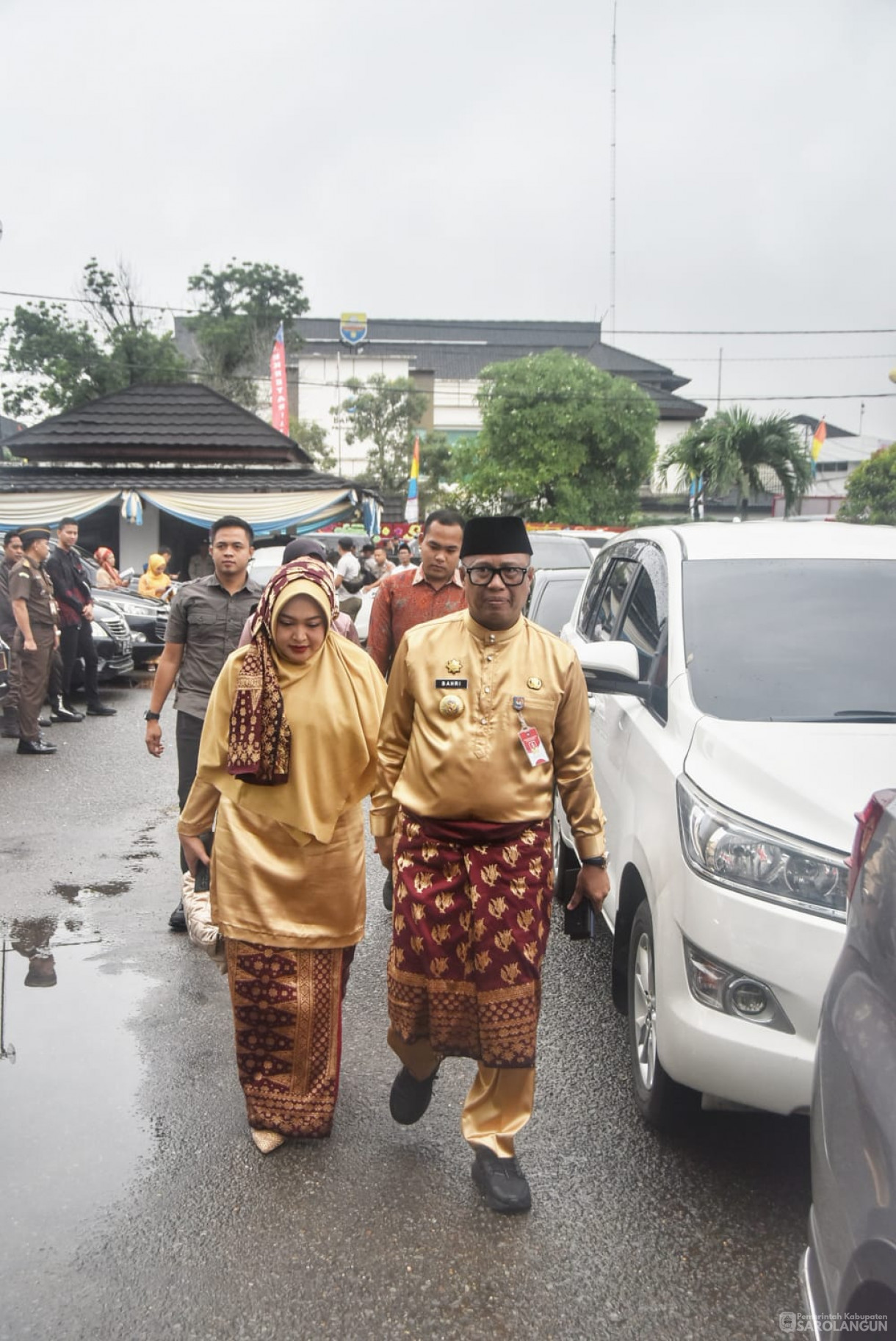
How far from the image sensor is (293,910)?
3648 millimetres

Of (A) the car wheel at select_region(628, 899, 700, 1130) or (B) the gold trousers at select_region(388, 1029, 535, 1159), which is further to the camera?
(A) the car wheel at select_region(628, 899, 700, 1130)

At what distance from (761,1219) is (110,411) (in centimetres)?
2416

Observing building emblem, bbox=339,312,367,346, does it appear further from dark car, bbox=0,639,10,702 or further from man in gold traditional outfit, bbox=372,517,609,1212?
man in gold traditional outfit, bbox=372,517,609,1212

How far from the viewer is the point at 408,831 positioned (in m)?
3.43

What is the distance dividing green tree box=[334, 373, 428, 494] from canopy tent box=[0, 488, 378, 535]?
106 feet

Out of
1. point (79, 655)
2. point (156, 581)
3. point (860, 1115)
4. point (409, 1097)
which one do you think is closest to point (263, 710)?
point (409, 1097)

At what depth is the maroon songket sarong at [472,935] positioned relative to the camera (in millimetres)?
3289

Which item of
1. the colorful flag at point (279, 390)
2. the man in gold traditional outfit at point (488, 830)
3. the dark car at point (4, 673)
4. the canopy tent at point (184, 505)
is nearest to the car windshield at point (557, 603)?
the dark car at point (4, 673)

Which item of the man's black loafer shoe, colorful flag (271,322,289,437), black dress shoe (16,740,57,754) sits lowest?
black dress shoe (16,740,57,754)

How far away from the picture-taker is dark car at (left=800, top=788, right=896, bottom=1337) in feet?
5.59

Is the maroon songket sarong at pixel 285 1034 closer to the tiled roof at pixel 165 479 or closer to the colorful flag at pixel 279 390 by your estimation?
the tiled roof at pixel 165 479

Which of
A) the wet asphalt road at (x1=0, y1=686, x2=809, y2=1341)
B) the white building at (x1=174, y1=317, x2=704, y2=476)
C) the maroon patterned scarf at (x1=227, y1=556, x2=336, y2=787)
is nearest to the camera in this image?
the wet asphalt road at (x1=0, y1=686, x2=809, y2=1341)

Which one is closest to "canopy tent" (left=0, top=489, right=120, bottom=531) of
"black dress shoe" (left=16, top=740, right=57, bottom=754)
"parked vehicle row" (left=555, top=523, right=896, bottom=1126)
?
"black dress shoe" (left=16, top=740, right=57, bottom=754)

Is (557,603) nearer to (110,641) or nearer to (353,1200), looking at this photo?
(353,1200)
